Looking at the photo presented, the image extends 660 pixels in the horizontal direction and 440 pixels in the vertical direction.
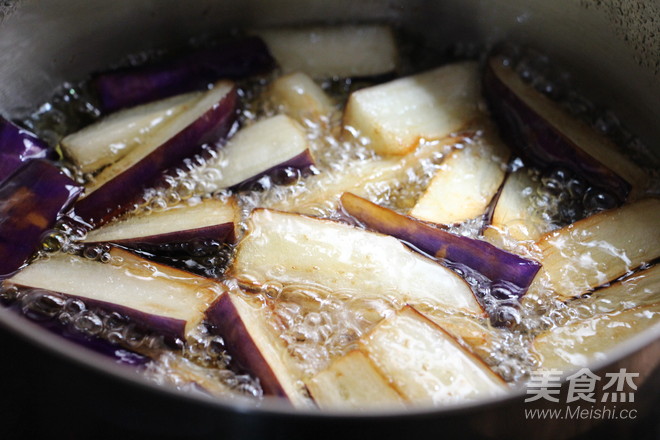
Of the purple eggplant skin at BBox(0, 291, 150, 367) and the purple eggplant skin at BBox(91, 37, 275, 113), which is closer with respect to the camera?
the purple eggplant skin at BBox(0, 291, 150, 367)

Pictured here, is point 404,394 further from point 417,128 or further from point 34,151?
point 34,151

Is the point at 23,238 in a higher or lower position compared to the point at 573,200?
higher

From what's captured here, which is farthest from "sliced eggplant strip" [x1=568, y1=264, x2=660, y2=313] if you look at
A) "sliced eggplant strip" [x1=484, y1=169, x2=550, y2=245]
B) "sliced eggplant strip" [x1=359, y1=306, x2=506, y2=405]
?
"sliced eggplant strip" [x1=359, y1=306, x2=506, y2=405]

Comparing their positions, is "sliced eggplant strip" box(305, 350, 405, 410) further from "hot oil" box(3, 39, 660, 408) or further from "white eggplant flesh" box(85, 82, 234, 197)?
"white eggplant flesh" box(85, 82, 234, 197)

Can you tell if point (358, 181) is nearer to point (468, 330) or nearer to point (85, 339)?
point (468, 330)

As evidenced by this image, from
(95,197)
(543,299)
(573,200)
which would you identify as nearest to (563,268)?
(543,299)

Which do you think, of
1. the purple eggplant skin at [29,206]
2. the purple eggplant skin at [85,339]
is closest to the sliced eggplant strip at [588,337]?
the purple eggplant skin at [85,339]
